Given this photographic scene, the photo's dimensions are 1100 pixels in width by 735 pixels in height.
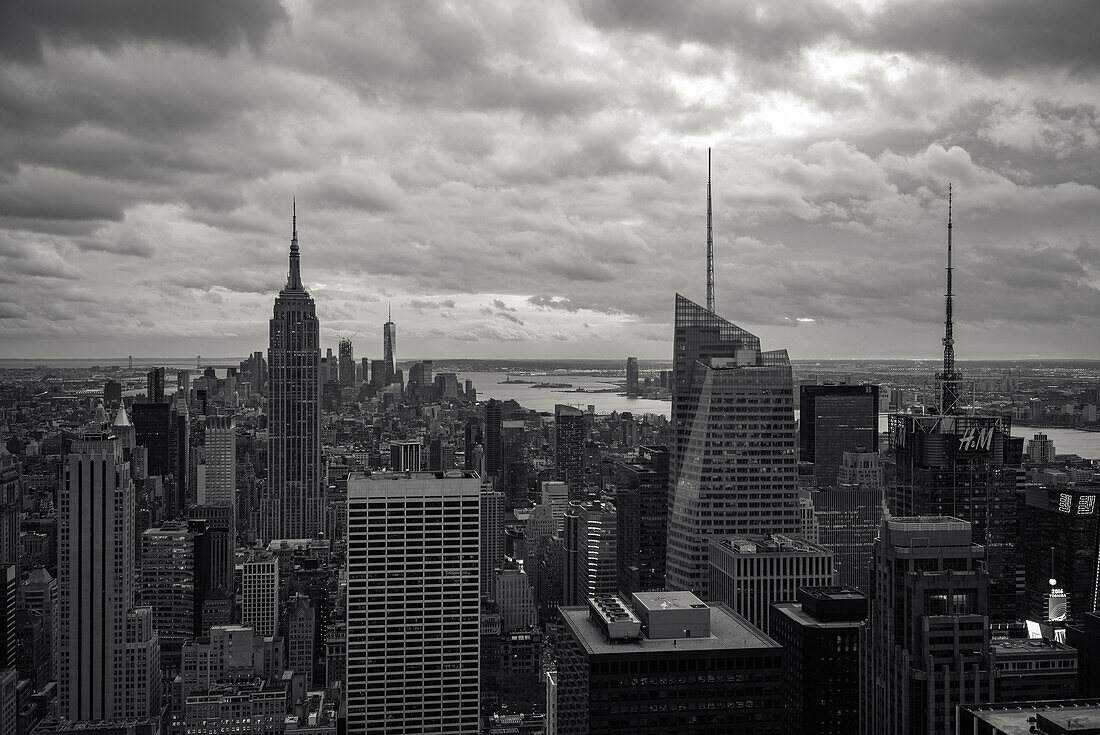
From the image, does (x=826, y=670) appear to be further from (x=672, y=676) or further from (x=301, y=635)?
(x=301, y=635)

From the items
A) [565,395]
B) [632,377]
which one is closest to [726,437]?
[632,377]

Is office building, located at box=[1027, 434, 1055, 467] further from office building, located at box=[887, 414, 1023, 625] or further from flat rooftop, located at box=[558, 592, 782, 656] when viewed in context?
flat rooftop, located at box=[558, 592, 782, 656]

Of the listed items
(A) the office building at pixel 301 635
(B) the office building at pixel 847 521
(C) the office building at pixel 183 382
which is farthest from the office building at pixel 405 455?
(B) the office building at pixel 847 521

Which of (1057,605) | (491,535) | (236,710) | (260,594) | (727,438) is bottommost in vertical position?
(236,710)

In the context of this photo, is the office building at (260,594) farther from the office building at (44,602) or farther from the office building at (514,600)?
the office building at (514,600)

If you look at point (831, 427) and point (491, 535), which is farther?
point (491, 535)

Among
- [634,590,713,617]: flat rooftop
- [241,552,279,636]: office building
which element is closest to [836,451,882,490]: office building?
[634,590,713,617]: flat rooftop
